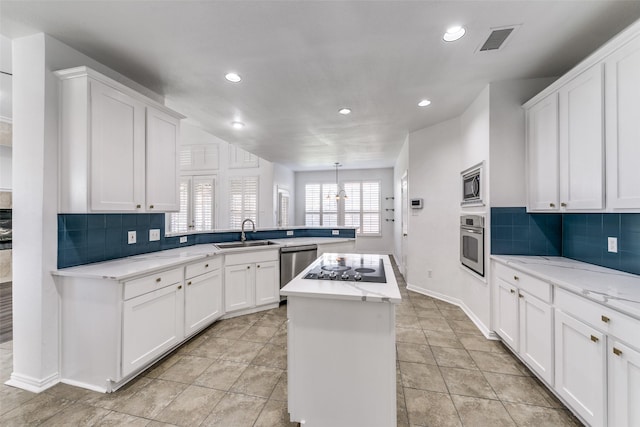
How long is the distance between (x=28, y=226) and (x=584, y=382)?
387 centimetres

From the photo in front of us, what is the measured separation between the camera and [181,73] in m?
2.43

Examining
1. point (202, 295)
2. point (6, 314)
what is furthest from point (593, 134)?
point (6, 314)

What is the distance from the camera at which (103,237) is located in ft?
7.47

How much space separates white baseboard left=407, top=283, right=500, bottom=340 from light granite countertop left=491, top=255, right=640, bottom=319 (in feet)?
2.75

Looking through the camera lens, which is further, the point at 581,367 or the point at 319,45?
the point at 319,45

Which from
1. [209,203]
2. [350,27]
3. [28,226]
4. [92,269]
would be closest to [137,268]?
[92,269]

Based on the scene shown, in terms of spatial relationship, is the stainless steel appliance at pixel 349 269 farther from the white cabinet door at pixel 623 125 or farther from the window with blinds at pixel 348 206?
the window with blinds at pixel 348 206

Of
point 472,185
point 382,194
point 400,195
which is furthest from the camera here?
point 382,194

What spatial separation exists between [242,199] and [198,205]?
1270mm

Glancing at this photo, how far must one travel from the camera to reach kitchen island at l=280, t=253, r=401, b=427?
1396mm

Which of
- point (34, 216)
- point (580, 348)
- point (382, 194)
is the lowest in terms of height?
point (580, 348)

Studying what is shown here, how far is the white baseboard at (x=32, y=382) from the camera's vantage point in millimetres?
1879

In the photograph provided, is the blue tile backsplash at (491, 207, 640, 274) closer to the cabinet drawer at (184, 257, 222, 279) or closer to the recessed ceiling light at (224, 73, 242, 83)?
the recessed ceiling light at (224, 73, 242, 83)

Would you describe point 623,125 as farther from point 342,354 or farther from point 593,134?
point 342,354
